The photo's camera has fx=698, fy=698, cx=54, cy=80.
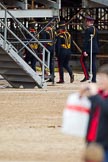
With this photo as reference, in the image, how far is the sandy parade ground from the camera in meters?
10.4

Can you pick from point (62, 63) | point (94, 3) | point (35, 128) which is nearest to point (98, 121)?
point (35, 128)

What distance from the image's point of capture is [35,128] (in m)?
13.1

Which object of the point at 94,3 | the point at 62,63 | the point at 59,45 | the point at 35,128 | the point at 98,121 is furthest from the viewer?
the point at 94,3

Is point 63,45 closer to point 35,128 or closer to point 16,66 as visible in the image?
point 16,66

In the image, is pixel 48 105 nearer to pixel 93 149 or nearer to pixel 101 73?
pixel 101 73

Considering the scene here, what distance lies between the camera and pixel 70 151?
10.7 meters

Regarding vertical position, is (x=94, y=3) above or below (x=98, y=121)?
below

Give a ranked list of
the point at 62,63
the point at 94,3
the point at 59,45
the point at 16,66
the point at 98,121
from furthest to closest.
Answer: the point at 94,3
the point at 62,63
the point at 59,45
the point at 16,66
the point at 98,121

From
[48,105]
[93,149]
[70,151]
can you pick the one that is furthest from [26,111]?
[93,149]

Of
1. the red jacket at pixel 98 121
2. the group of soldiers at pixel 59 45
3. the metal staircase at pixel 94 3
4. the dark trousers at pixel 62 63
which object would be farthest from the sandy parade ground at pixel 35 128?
the metal staircase at pixel 94 3

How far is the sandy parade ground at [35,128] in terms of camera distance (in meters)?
10.4

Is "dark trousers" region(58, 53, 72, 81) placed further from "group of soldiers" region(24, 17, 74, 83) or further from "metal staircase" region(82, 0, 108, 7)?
"metal staircase" region(82, 0, 108, 7)

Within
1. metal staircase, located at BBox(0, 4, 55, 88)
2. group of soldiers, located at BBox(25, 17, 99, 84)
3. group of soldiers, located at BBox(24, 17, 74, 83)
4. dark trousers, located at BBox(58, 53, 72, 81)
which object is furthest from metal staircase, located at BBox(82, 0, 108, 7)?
metal staircase, located at BBox(0, 4, 55, 88)

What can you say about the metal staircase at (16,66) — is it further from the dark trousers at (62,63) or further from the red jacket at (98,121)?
the red jacket at (98,121)
